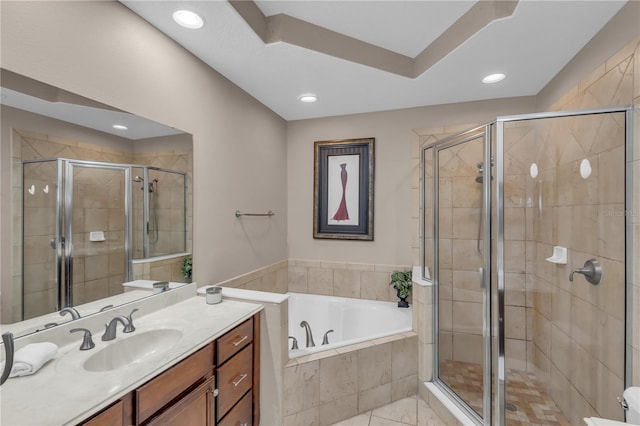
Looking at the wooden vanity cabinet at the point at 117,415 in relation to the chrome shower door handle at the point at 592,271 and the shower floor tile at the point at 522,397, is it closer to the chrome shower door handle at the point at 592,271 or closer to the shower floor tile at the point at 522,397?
the shower floor tile at the point at 522,397

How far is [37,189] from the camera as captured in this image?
1.11 metres

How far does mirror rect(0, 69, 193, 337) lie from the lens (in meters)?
1.06

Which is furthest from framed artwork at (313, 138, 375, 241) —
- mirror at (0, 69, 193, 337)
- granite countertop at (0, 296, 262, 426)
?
granite countertop at (0, 296, 262, 426)

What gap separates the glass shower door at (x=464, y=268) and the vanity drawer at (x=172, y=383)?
1664 millimetres

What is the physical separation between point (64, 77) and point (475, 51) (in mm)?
2218

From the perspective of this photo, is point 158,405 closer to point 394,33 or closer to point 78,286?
point 78,286

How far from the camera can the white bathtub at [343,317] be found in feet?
8.53

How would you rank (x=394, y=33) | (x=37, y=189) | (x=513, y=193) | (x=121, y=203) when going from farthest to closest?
(x=394, y=33) → (x=513, y=193) → (x=121, y=203) → (x=37, y=189)

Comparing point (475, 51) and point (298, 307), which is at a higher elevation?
point (475, 51)

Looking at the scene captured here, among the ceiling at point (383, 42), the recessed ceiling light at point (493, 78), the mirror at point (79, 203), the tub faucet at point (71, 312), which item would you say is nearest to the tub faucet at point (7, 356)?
the mirror at point (79, 203)

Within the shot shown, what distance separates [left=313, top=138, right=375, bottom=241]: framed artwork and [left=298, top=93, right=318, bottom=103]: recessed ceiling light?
0.55 m

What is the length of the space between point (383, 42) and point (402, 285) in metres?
2.02

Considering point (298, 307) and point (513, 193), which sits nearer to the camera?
point (513, 193)

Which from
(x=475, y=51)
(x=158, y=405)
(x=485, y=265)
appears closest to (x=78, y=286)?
(x=158, y=405)
